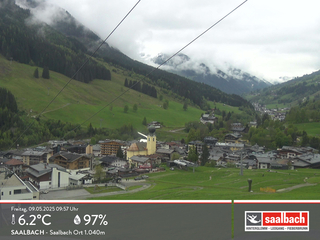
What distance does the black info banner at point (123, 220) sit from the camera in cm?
1123

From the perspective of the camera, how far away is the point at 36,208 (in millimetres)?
11938

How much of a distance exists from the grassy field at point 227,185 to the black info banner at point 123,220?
1187 cm

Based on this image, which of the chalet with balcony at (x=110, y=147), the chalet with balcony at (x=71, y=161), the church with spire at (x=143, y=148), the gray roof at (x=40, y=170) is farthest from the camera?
the chalet with balcony at (x=110, y=147)

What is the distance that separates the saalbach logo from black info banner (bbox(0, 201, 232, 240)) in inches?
33.0

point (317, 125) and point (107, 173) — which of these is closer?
point (107, 173)

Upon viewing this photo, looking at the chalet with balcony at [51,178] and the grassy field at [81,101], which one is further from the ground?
the grassy field at [81,101]

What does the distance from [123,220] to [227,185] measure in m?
26.7

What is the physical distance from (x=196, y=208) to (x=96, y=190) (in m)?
34.9

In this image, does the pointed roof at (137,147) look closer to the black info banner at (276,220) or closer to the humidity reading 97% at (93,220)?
the humidity reading 97% at (93,220)

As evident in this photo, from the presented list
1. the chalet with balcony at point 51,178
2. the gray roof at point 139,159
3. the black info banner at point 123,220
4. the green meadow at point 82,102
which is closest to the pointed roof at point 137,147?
the gray roof at point 139,159

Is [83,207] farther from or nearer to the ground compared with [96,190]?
farther from the ground

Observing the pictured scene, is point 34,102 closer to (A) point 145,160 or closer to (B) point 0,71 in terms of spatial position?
(B) point 0,71

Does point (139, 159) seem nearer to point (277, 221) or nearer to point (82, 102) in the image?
point (277, 221)

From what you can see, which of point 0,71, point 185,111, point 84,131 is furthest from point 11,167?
point 185,111
